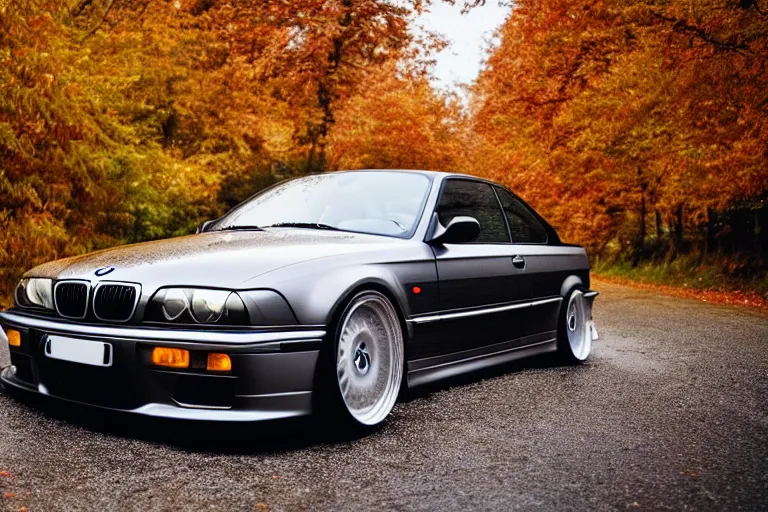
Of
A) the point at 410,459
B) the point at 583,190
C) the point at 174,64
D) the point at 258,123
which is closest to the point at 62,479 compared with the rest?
the point at 410,459

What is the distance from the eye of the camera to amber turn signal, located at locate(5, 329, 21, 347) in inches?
167

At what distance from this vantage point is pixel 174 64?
830 inches

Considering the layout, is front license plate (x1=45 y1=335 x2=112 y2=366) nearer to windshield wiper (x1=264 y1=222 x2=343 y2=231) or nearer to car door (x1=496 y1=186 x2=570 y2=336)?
windshield wiper (x1=264 y1=222 x2=343 y2=231)

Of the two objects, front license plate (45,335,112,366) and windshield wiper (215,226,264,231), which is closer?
front license plate (45,335,112,366)

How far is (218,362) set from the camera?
3.65 meters

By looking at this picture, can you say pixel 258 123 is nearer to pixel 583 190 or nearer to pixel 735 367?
pixel 583 190

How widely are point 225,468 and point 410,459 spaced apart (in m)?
0.85

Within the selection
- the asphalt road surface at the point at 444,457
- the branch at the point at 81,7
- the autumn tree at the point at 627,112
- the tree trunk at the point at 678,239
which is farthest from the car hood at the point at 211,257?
the tree trunk at the point at 678,239

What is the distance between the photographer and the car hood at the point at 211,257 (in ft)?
12.5

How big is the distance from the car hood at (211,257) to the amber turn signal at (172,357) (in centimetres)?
31

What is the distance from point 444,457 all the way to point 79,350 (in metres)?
1.81

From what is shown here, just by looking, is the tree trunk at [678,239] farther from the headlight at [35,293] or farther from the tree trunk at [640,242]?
the headlight at [35,293]

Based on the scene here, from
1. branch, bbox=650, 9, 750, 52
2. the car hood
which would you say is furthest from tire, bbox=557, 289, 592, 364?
branch, bbox=650, 9, 750, 52

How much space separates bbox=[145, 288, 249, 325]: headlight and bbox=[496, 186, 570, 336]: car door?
2.80 meters
